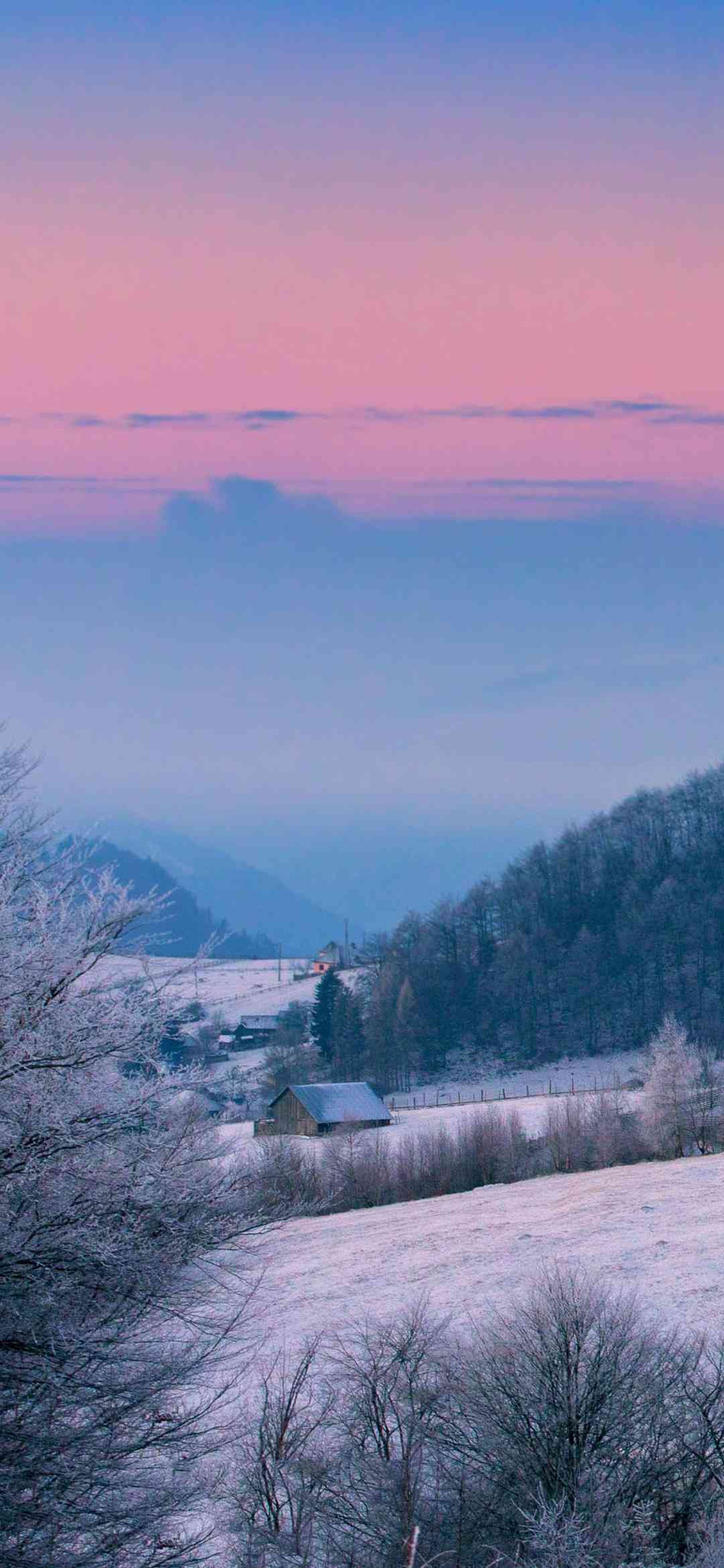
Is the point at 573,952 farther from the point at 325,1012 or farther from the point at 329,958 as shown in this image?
the point at 329,958

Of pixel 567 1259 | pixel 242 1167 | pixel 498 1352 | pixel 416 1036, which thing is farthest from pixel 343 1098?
pixel 242 1167

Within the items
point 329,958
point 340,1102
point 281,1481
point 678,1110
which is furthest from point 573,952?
point 281,1481

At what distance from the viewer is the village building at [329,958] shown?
170000mm

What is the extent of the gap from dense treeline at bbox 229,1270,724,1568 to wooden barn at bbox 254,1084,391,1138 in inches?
2216

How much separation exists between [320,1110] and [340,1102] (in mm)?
1659

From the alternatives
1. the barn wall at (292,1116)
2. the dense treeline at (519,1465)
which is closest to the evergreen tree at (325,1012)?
the barn wall at (292,1116)

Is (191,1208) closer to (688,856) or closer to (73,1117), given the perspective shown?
(73,1117)

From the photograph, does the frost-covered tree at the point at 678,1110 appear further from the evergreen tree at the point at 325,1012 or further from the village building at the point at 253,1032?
the village building at the point at 253,1032

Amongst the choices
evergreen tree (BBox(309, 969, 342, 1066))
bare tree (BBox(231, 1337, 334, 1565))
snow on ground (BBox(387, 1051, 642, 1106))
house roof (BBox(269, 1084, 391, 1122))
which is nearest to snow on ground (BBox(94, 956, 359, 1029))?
house roof (BBox(269, 1084, 391, 1122))

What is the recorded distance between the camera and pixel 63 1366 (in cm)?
1073

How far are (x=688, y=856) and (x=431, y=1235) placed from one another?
10692 cm

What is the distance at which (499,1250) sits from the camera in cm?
4022

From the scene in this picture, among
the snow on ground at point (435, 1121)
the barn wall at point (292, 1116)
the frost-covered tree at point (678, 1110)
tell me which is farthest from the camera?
the barn wall at point (292, 1116)

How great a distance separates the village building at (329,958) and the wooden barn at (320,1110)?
277ft
